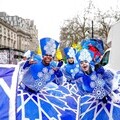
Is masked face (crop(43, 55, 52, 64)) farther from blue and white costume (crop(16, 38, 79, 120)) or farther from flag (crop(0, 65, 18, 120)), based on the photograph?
flag (crop(0, 65, 18, 120))

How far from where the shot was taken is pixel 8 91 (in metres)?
5.45

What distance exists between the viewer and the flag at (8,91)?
527 cm

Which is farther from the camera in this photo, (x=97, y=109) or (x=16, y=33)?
(x=16, y=33)

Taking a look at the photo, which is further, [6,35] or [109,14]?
[6,35]

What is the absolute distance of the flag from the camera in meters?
5.27

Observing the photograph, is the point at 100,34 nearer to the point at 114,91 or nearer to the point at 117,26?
the point at 117,26

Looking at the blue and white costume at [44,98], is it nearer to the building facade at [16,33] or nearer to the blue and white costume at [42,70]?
the blue and white costume at [42,70]

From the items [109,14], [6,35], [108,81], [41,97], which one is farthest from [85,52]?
[6,35]

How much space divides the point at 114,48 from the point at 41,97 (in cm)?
516

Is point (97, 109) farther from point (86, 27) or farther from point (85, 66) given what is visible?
point (86, 27)

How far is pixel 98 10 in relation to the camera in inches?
1613

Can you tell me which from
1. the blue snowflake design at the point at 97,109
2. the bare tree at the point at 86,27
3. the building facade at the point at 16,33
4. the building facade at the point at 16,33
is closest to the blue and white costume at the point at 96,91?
the blue snowflake design at the point at 97,109

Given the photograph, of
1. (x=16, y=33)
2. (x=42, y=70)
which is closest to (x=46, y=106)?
(x=42, y=70)

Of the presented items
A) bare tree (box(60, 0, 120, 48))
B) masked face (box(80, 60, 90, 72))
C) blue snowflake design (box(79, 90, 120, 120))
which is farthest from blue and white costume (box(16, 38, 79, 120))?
bare tree (box(60, 0, 120, 48))
